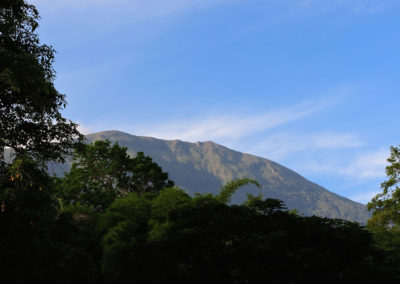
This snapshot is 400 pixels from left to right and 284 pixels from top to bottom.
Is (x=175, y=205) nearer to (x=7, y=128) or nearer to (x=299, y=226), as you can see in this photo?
(x=299, y=226)

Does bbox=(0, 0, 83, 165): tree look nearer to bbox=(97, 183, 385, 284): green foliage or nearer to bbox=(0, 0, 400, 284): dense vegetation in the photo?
bbox=(0, 0, 400, 284): dense vegetation

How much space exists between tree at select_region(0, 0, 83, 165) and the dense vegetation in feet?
0.13

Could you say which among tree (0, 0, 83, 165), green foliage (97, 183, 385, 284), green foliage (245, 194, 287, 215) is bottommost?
green foliage (97, 183, 385, 284)

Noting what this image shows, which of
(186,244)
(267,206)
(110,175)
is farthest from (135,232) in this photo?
(110,175)

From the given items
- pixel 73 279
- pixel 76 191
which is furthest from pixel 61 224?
pixel 76 191

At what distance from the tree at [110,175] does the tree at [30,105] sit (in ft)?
79.6

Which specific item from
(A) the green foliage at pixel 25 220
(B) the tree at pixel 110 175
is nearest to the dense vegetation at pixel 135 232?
(A) the green foliage at pixel 25 220

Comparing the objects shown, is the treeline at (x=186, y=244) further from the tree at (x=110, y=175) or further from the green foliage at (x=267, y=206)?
the tree at (x=110, y=175)

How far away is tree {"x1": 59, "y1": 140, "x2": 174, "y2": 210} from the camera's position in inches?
1745

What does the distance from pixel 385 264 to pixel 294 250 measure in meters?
4.87

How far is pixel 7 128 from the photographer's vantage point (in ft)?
59.8

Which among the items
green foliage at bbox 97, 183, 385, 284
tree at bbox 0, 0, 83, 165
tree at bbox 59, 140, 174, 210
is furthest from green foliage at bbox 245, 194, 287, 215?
tree at bbox 59, 140, 174, 210

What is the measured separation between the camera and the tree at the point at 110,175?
145 feet

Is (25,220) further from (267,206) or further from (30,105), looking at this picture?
(267,206)
